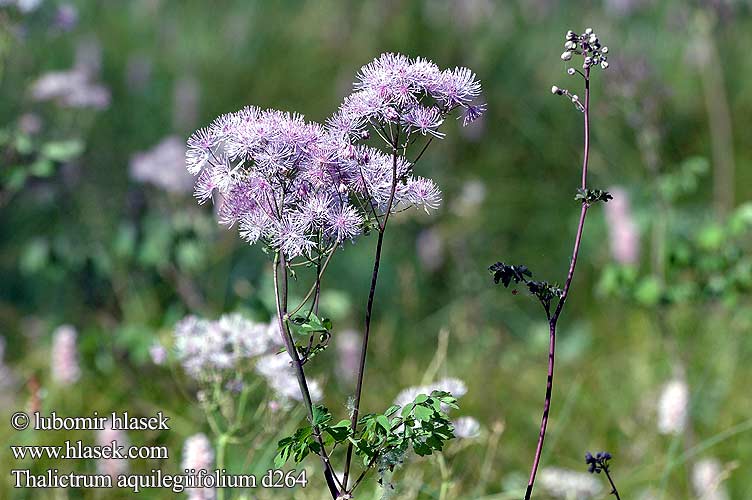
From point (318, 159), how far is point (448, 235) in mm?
3550

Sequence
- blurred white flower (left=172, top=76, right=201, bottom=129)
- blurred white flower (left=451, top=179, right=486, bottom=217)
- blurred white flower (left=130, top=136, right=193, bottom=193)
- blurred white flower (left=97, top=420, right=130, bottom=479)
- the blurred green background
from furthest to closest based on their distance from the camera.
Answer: blurred white flower (left=172, top=76, right=201, bottom=129), blurred white flower (left=451, top=179, right=486, bottom=217), blurred white flower (left=130, top=136, right=193, bottom=193), the blurred green background, blurred white flower (left=97, top=420, right=130, bottom=479)

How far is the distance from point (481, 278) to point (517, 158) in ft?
5.20

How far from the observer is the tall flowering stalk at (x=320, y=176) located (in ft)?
5.01

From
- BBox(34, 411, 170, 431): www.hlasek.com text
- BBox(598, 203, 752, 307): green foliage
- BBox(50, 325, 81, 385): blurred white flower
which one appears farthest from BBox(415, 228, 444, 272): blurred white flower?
BBox(50, 325, 81, 385): blurred white flower

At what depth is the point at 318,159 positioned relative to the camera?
5.03 feet

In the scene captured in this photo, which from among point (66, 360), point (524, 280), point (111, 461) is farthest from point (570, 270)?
point (66, 360)

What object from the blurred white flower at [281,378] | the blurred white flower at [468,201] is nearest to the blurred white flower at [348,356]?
the blurred white flower at [468,201]

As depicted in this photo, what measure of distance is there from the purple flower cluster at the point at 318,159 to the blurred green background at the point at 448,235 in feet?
2.32

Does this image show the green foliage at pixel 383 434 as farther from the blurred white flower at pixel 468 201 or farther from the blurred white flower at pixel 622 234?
the blurred white flower at pixel 468 201

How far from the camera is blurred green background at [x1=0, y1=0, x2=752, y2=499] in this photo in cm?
322

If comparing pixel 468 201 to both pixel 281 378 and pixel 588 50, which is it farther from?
pixel 588 50

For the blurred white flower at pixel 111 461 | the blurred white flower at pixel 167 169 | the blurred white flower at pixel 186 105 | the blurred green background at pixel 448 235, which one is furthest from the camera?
the blurred white flower at pixel 186 105

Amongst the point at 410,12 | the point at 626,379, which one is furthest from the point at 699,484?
the point at 410,12

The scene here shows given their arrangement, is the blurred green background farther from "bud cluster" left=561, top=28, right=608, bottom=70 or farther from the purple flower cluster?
"bud cluster" left=561, top=28, right=608, bottom=70
